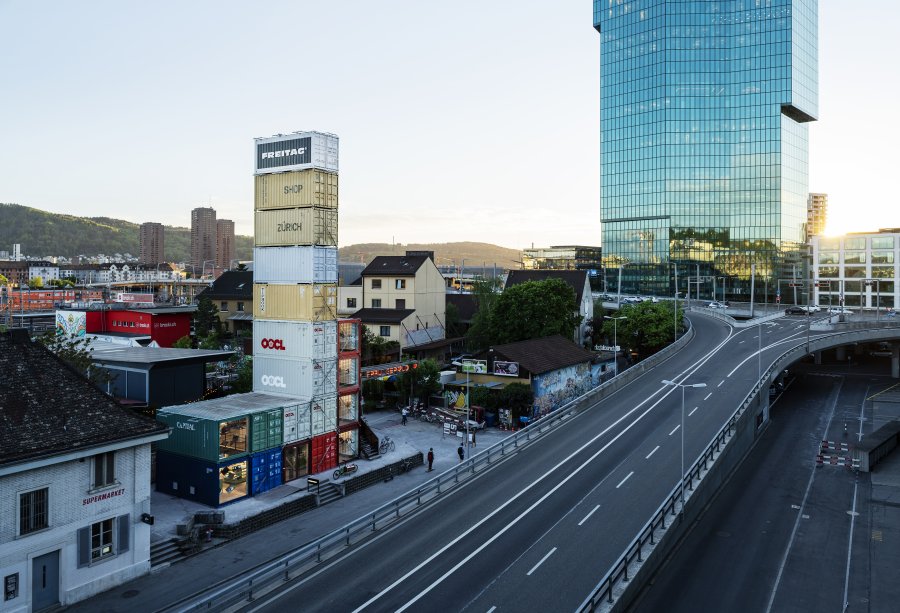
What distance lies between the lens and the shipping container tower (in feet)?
137

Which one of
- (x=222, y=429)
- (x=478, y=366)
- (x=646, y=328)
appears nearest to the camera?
(x=222, y=429)

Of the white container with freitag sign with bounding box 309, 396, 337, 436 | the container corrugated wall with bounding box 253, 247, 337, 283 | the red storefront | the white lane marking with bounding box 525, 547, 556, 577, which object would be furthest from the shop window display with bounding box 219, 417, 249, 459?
the red storefront

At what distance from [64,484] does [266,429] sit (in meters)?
12.9

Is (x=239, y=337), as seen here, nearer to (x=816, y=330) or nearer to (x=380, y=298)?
(x=380, y=298)

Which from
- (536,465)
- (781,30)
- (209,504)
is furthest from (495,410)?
(781,30)

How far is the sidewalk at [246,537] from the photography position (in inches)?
1040

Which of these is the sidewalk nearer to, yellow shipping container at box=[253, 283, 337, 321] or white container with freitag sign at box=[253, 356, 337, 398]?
white container with freitag sign at box=[253, 356, 337, 398]

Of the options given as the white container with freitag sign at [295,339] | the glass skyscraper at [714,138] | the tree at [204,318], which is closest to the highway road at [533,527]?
the white container with freitag sign at [295,339]

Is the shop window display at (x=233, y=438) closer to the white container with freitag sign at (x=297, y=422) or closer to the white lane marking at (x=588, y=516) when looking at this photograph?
the white container with freitag sign at (x=297, y=422)

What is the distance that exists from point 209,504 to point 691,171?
510 feet

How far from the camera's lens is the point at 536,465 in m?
40.3

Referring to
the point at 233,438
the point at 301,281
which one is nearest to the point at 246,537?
the point at 233,438

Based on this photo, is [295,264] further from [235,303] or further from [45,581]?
[235,303]

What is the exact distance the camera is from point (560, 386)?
62.1 metres
